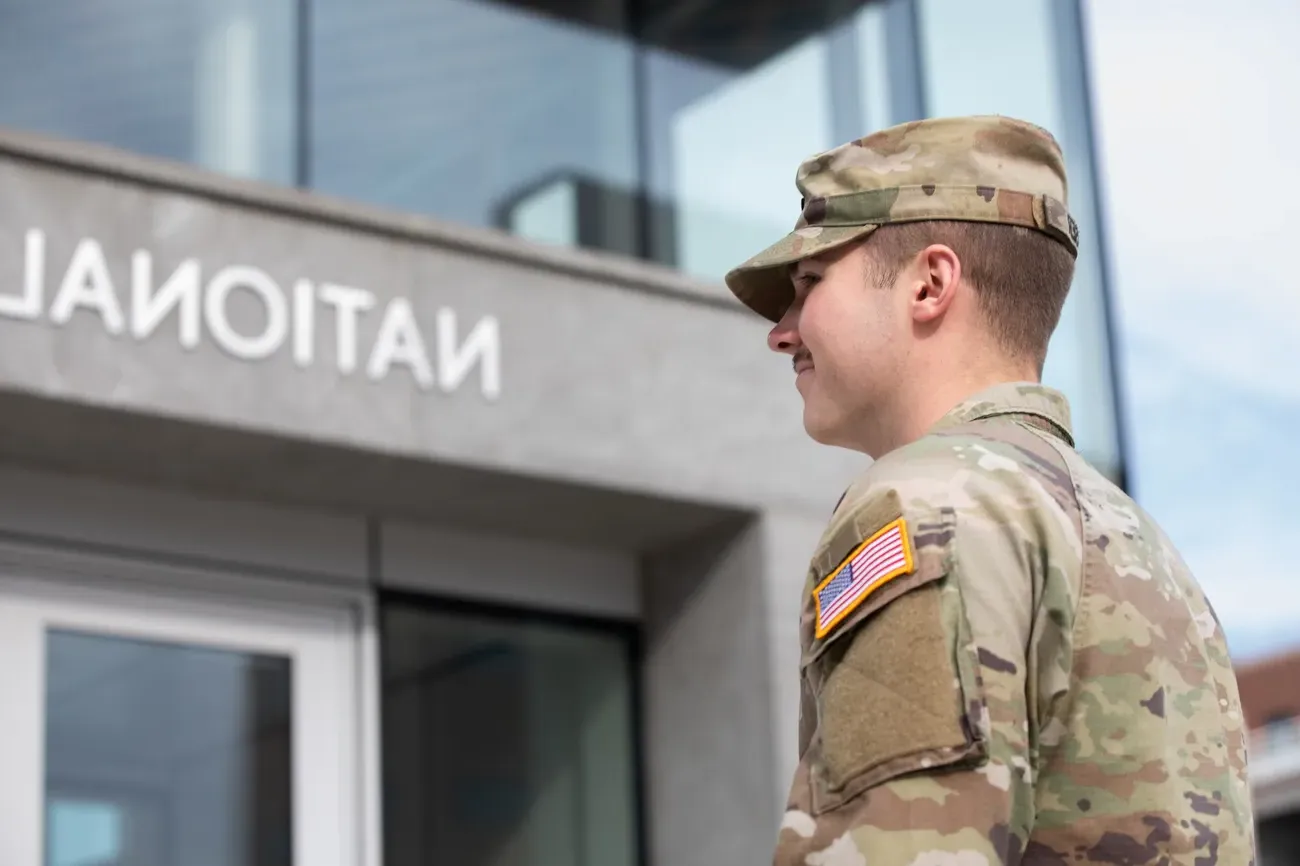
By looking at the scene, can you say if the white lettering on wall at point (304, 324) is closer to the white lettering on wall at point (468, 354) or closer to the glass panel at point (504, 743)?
the white lettering on wall at point (468, 354)

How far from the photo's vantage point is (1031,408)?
2047mm

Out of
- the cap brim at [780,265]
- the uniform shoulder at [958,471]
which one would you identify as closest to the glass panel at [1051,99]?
the cap brim at [780,265]

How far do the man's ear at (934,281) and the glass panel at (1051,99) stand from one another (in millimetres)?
5279

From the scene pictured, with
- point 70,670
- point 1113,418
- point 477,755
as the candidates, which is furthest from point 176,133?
point 1113,418

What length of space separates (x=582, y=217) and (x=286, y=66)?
101 cm

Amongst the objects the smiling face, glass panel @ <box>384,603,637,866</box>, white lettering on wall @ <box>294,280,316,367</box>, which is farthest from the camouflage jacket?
glass panel @ <box>384,603,637,866</box>

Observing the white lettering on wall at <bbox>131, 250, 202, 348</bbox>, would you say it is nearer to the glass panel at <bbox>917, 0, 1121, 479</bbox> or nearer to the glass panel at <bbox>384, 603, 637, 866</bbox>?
the glass panel at <bbox>384, 603, 637, 866</bbox>

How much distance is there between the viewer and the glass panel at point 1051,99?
735 centimetres

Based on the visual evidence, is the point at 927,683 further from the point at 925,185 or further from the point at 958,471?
the point at 925,185

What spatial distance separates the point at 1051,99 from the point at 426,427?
291cm

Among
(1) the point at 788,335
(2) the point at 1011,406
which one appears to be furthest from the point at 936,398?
(1) the point at 788,335

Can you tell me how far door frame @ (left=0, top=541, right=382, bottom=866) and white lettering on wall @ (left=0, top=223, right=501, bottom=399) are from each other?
0.76m

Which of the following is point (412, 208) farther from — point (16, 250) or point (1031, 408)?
point (1031, 408)

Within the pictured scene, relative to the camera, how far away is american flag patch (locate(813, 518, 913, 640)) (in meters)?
1.78
